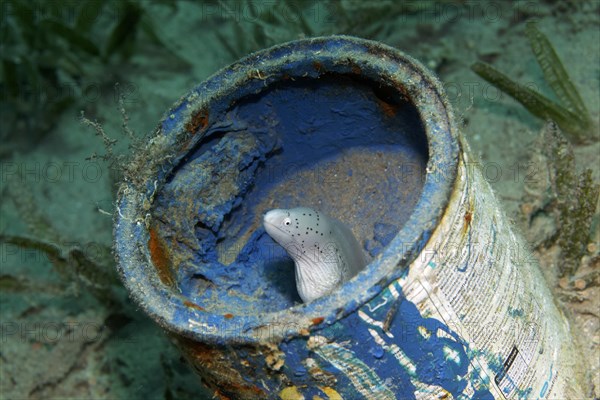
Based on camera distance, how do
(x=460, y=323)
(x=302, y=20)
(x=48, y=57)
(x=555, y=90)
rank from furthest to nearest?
(x=48, y=57)
(x=302, y=20)
(x=555, y=90)
(x=460, y=323)

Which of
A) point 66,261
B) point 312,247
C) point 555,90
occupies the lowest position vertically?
point 66,261

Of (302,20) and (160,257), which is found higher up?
(302,20)

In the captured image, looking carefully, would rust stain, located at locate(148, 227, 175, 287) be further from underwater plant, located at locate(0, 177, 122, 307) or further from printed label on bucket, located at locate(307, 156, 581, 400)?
underwater plant, located at locate(0, 177, 122, 307)

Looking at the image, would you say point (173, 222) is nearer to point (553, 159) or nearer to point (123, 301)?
point (123, 301)

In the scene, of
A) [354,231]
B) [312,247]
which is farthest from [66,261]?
[312,247]

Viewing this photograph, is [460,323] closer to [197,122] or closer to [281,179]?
[197,122]

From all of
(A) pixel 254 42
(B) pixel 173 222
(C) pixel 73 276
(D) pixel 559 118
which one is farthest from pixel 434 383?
(A) pixel 254 42

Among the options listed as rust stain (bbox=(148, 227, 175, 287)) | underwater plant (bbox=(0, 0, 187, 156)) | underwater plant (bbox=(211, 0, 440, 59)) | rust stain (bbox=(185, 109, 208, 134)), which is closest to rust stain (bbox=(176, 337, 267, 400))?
rust stain (bbox=(148, 227, 175, 287))
